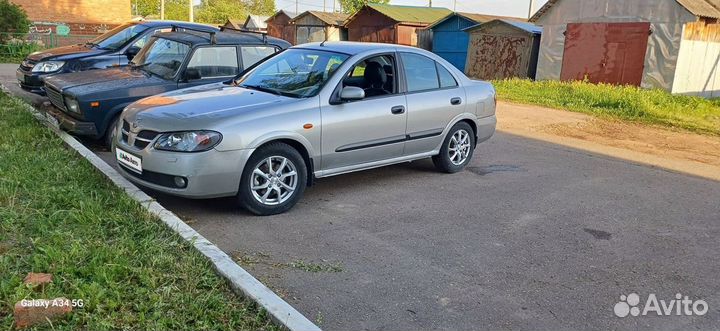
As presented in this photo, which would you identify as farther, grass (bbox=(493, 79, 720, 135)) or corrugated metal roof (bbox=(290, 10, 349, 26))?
corrugated metal roof (bbox=(290, 10, 349, 26))

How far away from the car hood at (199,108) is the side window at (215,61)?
159 centimetres

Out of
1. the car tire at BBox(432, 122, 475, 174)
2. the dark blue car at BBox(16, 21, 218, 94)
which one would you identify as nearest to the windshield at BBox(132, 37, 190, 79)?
the dark blue car at BBox(16, 21, 218, 94)

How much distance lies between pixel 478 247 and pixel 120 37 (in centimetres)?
837

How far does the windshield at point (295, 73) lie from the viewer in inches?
223

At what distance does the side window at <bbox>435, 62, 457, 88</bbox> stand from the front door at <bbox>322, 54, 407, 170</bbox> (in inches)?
27.5

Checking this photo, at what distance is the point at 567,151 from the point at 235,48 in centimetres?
524

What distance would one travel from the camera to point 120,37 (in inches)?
408

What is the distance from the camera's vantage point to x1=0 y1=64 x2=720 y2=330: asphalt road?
3.60m

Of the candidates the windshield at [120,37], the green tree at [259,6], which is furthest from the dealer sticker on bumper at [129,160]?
the green tree at [259,6]

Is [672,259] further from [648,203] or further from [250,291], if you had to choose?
[250,291]

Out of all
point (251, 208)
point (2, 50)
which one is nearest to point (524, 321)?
point (251, 208)

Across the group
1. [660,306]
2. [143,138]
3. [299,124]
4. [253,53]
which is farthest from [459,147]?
[143,138]

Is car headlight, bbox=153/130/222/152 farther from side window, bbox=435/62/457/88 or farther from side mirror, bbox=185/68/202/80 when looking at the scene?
side window, bbox=435/62/457/88

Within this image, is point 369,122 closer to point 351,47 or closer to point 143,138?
point 351,47
